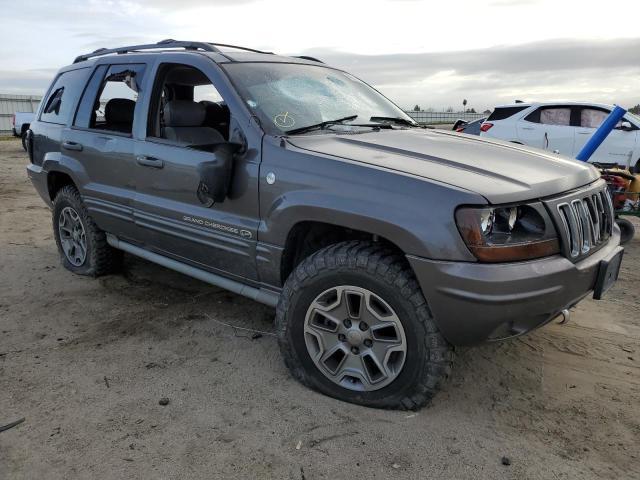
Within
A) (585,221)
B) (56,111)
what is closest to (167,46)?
(56,111)

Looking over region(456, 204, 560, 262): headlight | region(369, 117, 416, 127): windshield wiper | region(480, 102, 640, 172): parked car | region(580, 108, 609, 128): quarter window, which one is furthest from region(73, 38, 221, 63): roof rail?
region(580, 108, 609, 128): quarter window

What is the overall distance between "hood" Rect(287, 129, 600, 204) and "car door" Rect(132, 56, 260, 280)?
19.0 inches

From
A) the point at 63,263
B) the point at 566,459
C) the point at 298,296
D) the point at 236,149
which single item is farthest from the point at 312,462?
the point at 63,263

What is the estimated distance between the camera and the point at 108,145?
409 cm

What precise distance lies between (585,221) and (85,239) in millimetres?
3943

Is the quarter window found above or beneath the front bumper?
above

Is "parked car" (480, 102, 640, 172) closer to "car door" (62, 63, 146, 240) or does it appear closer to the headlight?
"car door" (62, 63, 146, 240)

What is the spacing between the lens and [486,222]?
2.42 meters

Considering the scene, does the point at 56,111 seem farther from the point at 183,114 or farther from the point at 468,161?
the point at 468,161

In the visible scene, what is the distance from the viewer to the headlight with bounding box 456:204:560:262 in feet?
7.79

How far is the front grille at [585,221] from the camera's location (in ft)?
8.44

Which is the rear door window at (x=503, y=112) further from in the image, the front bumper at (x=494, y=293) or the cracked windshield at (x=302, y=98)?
the front bumper at (x=494, y=293)

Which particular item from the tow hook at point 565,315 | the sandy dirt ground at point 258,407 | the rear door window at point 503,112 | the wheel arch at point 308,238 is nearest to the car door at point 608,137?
the rear door window at point 503,112

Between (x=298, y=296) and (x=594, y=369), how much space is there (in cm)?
185
